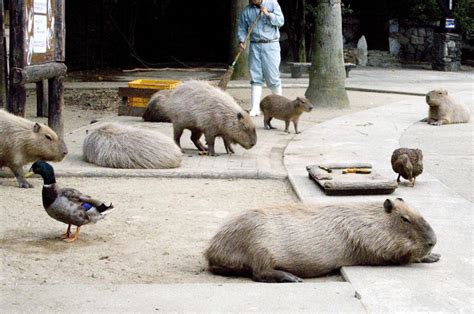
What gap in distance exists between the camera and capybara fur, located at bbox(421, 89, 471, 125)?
1285cm

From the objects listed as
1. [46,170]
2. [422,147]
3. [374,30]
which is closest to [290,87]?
[422,147]

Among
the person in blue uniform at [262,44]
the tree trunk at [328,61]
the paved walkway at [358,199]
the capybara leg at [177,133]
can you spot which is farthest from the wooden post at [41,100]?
the tree trunk at [328,61]

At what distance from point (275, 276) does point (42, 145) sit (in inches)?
147

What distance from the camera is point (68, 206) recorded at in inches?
247

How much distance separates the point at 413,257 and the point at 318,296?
89 cm

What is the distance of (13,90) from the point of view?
29.5ft

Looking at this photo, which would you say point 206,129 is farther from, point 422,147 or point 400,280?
point 400,280

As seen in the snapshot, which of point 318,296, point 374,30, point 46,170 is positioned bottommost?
point 318,296

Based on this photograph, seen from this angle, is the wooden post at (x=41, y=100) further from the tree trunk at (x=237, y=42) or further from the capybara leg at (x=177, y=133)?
the tree trunk at (x=237, y=42)

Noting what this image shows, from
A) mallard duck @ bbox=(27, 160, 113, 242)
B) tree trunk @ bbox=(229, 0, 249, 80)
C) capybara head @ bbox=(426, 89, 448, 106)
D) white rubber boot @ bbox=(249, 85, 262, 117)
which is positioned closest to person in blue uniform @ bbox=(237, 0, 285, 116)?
white rubber boot @ bbox=(249, 85, 262, 117)

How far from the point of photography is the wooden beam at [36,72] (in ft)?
29.4

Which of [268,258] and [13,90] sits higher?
[13,90]

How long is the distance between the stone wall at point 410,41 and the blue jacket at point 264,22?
1421 cm

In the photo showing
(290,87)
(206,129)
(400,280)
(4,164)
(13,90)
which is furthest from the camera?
(290,87)
